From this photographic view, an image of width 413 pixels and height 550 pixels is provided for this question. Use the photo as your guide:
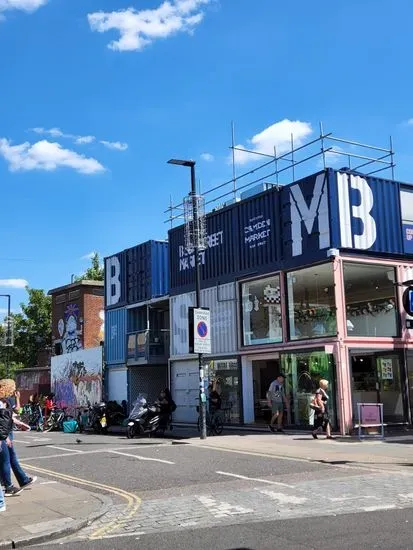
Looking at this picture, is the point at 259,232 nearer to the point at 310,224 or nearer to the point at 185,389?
the point at 310,224

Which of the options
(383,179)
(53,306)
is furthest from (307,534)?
(53,306)

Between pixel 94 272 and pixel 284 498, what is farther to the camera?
pixel 94 272

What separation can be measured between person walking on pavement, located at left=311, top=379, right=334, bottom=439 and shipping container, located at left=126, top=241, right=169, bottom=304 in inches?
435

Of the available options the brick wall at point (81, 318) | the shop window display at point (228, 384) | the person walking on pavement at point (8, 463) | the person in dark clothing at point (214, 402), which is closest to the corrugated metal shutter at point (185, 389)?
the shop window display at point (228, 384)

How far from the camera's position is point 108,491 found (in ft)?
32.9

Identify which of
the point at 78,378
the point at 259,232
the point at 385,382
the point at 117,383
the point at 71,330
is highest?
the point at 259,232

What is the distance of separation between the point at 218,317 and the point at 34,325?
2797 cm

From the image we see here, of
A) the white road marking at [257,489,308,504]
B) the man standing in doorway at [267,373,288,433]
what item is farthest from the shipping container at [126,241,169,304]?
the white road marking at [257,489,308,504]

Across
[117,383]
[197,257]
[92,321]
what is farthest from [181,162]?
[92,321]

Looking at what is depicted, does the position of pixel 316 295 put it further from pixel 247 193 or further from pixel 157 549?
pixel 157 549

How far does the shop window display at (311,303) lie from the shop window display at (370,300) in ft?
1.74

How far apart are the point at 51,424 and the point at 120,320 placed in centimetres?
559

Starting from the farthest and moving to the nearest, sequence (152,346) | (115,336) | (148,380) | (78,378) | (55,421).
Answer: (78,378) < (115,336) < (148,380) < (55,421) < (152,346)

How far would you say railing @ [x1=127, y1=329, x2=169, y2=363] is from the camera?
26.9m
